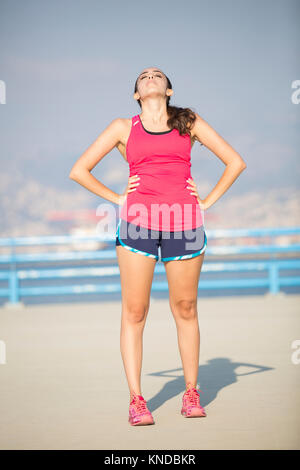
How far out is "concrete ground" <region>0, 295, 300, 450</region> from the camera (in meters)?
3.36

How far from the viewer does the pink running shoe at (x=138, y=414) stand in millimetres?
3574

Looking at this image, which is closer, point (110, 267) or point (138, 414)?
point (138, 414)

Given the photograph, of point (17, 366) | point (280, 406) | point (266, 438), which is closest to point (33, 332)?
point (17, 366)

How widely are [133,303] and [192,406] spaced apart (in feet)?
1.99

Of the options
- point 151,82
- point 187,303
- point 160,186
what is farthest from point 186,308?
point 151,82

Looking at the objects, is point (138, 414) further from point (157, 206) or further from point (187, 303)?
point (157, 206)

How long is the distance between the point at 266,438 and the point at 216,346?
3.03 meters

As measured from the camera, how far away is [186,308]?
3801 millimetres

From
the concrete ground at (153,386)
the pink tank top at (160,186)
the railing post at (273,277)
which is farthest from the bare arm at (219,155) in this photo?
the railing post at (273,277)

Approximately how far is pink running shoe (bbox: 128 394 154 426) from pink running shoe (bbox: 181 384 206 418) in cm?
23

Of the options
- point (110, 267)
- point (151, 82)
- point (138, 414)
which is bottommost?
point (138, 414)

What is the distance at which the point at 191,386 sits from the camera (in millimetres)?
3791

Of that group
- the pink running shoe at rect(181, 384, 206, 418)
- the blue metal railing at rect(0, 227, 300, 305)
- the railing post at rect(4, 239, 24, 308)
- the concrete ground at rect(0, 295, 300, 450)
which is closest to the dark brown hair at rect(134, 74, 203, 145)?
the pink running shoe at rect(181, 384, 206, 418)

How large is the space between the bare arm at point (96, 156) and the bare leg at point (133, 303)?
32cm
